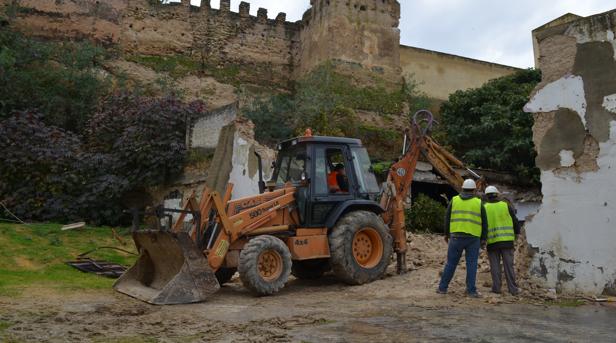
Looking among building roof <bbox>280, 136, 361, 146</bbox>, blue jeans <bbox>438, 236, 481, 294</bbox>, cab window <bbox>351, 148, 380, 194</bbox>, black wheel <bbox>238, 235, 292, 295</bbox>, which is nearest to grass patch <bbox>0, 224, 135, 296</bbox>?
black wheel <bbox>238, 235, 292, 295</bbox>

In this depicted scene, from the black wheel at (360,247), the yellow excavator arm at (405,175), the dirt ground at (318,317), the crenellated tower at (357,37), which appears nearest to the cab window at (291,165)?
the black wheel at (360,247)

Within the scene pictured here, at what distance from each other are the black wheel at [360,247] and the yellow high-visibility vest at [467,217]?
1294 millimetres

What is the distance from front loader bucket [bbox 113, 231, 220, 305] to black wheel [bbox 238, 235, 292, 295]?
438 mm

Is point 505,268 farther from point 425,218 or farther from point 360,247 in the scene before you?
point 425,218

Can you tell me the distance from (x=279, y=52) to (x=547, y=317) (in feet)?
60.2

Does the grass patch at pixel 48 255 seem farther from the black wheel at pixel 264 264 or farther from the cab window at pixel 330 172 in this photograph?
the cab window at pixel 330 172

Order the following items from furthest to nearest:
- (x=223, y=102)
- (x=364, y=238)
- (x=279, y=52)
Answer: (x=279, y=52)
(x=223, y=102)
(x=364, y=238)

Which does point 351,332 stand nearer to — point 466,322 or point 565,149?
point 466,322

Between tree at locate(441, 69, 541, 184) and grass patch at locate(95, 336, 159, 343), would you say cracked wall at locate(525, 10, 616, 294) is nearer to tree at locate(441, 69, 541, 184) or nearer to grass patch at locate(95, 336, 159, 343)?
grass patch at locate(95, 336, 159, 343)

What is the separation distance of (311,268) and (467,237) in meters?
2.70

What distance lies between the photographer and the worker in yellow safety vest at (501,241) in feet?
21.2

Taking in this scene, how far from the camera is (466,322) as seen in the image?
4.72 meters

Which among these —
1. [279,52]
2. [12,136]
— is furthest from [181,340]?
[279,52]

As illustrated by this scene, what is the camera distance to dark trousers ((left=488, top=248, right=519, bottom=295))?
6422mm
